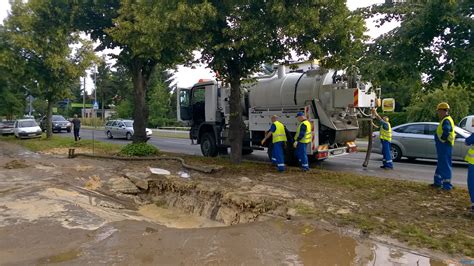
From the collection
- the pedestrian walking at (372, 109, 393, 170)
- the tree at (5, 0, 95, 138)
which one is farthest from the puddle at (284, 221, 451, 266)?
the tree at (5, 0, 95, 138)

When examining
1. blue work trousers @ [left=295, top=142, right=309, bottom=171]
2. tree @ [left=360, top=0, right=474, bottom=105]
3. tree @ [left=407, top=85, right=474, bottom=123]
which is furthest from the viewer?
tree @ [left=407, top=85, right=474, bottom=123]

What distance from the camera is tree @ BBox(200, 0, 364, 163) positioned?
9298mm

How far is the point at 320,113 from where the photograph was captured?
1180cm

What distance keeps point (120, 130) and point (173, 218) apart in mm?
23580

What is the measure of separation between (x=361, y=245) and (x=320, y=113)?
6921 millimetres

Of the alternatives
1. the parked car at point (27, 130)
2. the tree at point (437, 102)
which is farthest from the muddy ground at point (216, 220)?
the parked car at point (27, 130)

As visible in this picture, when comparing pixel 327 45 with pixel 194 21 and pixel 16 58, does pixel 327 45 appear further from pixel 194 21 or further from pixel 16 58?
pixel 16 58

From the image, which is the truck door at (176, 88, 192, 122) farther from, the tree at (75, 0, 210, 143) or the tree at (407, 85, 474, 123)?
the tree at (407, 85, 474, 123)

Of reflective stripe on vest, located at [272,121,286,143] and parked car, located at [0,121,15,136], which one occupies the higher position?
reflective stripe on vest, located at [272,121,286,143]

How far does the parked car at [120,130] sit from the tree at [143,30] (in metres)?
13.9

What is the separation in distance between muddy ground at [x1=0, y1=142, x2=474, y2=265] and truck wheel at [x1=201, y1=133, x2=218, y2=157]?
4.25 m

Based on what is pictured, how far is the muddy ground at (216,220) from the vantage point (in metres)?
5.01

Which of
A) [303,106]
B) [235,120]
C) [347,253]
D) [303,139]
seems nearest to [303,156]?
[303,139]

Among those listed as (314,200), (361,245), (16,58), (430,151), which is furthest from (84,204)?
(16,58)
